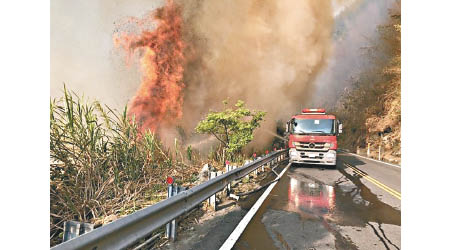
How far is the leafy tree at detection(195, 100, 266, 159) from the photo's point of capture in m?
11.4

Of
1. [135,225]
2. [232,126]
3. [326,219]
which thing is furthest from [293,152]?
[135,225]

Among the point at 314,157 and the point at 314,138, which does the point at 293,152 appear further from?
the point at 314,138

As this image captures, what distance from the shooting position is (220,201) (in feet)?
17.7

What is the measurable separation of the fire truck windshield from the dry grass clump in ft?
27.2

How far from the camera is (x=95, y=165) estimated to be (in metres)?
4.41

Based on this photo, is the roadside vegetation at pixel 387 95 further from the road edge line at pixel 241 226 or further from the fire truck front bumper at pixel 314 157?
the road edge line at pixel 241 226

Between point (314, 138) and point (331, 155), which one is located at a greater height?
point (314, 138)

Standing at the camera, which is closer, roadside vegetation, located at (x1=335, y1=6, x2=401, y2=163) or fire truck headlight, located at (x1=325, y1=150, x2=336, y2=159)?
fire truck headlight, located at (x1=325, y1=150, x2=336, y2=159)

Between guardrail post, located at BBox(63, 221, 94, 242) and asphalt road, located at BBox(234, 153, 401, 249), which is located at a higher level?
guardrail post, located at BBox(63, 221, 94, 242)

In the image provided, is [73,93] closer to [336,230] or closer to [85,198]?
[85,198]

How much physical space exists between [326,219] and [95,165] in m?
4.19

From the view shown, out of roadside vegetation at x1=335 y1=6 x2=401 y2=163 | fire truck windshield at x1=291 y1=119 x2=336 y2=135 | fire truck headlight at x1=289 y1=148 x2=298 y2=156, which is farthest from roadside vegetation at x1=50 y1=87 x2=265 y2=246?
roadside vegetation at x1=335 y1=6 x2=401 y2=163

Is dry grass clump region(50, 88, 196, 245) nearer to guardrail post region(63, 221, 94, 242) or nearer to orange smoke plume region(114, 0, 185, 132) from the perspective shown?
guardrail post region(63, 221, 94, 242)
